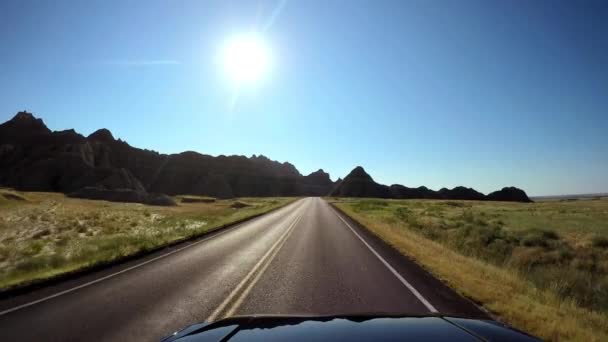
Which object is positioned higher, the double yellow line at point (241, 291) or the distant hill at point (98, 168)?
the distant hill at point (98, 168)

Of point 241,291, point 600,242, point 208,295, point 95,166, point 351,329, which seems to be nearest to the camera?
point 351,329

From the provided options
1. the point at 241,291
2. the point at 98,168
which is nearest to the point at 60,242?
the point at 241,291

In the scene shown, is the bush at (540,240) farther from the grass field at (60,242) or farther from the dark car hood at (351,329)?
the dark car hood at (351,329)

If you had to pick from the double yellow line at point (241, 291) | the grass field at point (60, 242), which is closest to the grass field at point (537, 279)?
the double yellow line at point (241, 291)

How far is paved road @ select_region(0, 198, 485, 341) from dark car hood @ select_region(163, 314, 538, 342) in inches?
84.1

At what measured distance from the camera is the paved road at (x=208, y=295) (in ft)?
18.2

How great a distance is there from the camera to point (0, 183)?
108 m

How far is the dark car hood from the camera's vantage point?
10.1 feet

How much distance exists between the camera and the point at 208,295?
289 inches

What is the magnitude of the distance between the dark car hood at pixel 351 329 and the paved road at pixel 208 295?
7.01 feet

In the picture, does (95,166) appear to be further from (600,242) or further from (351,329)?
(351,329)

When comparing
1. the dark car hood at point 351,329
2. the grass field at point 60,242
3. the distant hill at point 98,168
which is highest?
the distant hill at point 98,168

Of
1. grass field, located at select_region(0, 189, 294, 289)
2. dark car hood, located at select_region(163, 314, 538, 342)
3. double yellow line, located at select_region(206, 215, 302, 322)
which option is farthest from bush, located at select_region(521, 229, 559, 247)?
dark car hood, located at select_region(163, 314, 538, 342)

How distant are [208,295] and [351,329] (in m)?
4.85
